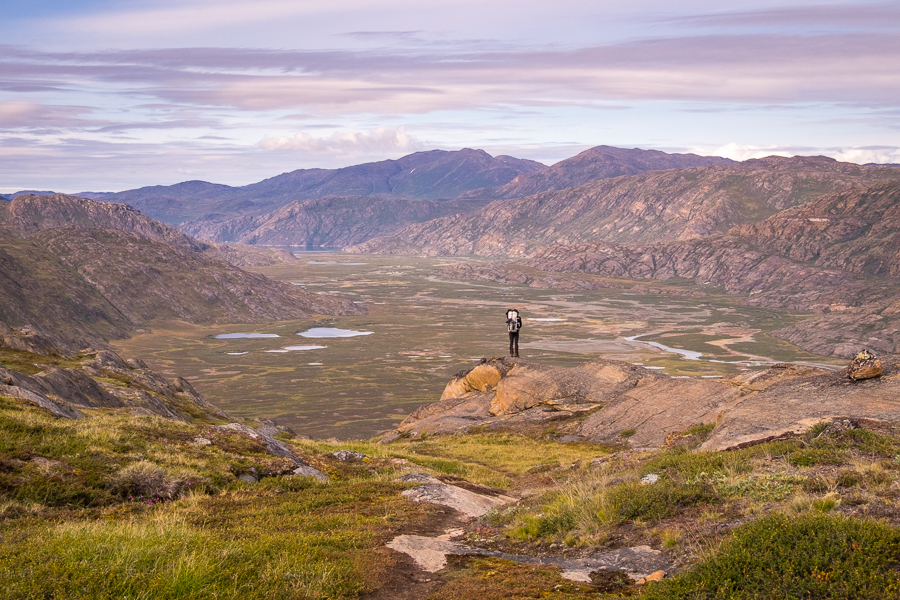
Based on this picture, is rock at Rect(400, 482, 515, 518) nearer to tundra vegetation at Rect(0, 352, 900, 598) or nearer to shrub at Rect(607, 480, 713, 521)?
tundra vegetation at Rect(0, 352, 900, 598)

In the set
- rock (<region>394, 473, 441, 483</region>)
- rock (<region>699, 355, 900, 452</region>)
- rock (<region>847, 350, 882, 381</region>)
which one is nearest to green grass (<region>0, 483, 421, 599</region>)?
rock (<region>394, 473, 441, 483</region>)

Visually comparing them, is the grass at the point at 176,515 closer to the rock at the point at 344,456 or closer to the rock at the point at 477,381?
the rock at the point at 344,456

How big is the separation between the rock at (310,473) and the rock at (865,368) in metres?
24.2

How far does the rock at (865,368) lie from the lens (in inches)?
1182

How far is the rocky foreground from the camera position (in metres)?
25.8

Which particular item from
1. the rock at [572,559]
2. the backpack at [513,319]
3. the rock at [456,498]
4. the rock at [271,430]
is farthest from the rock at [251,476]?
the backpack at [513,319]

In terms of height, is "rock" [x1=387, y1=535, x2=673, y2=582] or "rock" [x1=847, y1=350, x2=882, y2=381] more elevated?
"rock" [x1=847, y1=350, x2=882, y2=381]

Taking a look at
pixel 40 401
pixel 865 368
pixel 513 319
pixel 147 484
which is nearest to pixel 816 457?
pixel 865 368

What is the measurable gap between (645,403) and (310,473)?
87.7 ft

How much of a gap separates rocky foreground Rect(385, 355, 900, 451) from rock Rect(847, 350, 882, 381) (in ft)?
1.10

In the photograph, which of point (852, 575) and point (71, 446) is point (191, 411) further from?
point (852, 575)

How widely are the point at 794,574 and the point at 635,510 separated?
5004mm

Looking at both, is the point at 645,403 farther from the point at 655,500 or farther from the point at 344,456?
the point at 655,500

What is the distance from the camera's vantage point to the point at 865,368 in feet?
98.8
